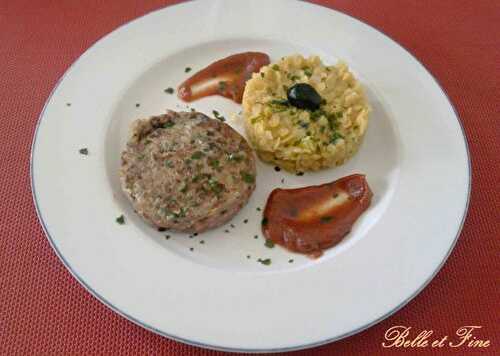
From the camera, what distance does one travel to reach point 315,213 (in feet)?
9.34

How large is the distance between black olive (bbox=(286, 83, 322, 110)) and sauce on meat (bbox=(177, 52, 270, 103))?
1.67 ft

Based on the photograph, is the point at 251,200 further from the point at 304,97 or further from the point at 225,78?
the point at 225,78

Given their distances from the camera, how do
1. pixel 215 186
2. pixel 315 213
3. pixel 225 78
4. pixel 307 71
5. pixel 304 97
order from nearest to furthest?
pixel 215 186 → pixel 315 213 → pixel 304 97 → pixel 307 71 → pixel 225 78

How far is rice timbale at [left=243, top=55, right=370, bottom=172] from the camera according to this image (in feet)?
9.82

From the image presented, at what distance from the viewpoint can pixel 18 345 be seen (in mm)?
2463

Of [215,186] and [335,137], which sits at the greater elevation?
[335,137]

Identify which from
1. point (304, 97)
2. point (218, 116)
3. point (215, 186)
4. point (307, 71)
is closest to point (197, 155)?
point (215, 186)

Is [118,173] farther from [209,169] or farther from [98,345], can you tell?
[98,345]

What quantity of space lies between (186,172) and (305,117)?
788 millimetres

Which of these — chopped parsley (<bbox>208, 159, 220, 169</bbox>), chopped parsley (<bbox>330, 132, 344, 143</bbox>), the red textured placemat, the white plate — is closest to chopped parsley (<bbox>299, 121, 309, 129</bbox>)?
chopped parsley (<bbox>330, 132, 344, 143</bbox>)

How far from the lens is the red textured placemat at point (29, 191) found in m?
2.51

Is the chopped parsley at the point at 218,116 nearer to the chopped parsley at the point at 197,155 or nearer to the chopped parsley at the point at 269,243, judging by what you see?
the chopped parsley at the point at 197,155

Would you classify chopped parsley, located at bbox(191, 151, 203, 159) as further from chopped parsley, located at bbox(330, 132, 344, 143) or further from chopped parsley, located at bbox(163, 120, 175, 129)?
chopped parsley, located at bbox(330, 132, 344, 143)

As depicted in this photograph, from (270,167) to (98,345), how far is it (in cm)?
142
